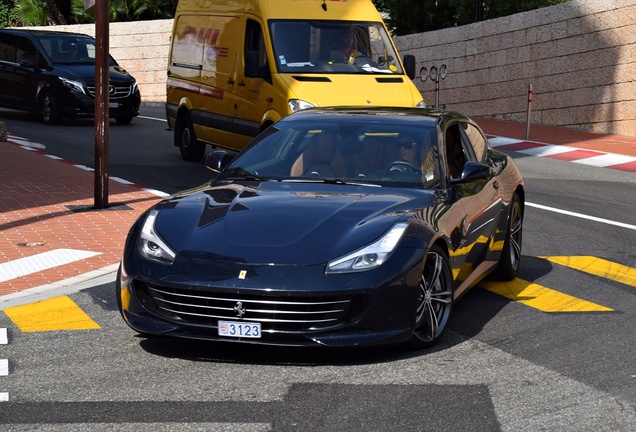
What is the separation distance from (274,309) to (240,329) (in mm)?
223

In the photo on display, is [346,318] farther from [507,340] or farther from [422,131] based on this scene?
[422,131]

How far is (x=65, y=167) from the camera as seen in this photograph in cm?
1720

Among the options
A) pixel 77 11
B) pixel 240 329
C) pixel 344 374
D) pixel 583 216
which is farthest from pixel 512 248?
pixel 77 11

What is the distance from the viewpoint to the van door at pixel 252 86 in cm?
1652

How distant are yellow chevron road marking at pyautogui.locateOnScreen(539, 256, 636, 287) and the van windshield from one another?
20.2 ft

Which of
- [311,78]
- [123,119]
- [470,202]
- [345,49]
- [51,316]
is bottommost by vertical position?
[123,119]

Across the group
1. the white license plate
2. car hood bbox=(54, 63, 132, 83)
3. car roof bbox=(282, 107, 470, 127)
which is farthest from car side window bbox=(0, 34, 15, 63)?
the white license plate

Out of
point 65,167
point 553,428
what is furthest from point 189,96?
point 553,428

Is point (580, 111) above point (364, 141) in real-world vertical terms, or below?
below

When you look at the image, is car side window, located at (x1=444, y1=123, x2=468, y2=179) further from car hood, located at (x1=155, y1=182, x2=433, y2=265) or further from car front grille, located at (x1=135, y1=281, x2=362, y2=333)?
car front grille, located at (x1=135, y1=281, x2=362, y2=333)

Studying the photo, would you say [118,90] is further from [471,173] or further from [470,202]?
[471,173]

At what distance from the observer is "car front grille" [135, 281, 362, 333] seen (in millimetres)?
7023

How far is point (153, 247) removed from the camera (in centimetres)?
745

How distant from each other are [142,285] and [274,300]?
2.84ft
